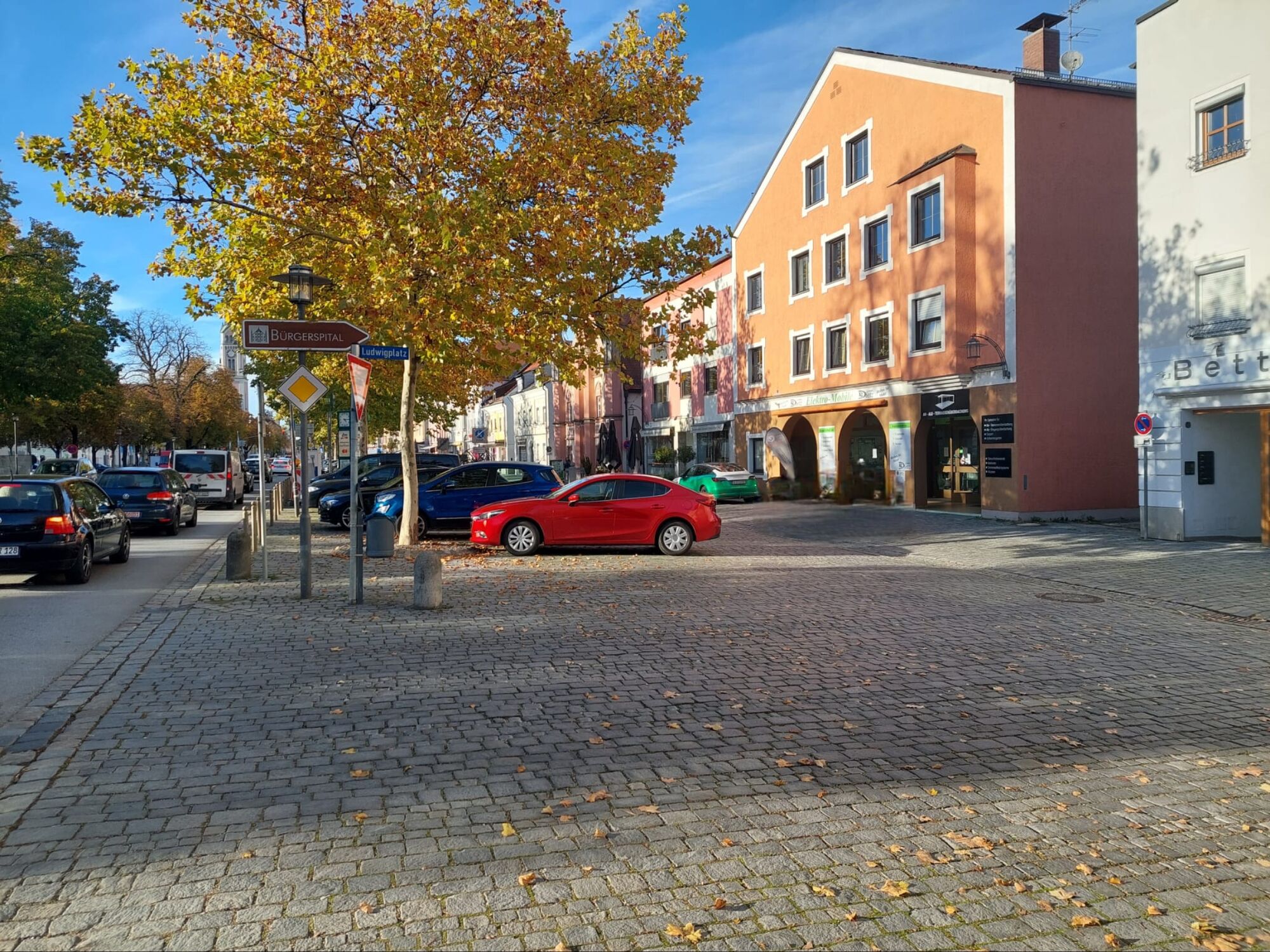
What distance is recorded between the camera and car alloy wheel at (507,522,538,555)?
16.4m

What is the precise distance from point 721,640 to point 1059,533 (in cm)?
1364

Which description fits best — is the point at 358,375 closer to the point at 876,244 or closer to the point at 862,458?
the point at 876,244

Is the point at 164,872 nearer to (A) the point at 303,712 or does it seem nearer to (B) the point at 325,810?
(B) the point at 325,810

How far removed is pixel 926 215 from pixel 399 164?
1505 centimetres

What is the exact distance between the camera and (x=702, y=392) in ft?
138

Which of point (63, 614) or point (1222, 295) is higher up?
point (1222, 295)

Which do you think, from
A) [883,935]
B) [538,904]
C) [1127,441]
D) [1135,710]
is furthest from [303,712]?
[1127,441]

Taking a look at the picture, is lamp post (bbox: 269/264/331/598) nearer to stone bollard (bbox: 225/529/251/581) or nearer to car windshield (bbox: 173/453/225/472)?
stone bollard (bbox: 225/529/251/581)

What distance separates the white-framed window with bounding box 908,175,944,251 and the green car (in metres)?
9.20

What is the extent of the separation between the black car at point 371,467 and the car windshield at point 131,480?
11.6 ft

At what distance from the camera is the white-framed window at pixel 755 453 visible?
35.8 m

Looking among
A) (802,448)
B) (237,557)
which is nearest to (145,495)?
(237,557)

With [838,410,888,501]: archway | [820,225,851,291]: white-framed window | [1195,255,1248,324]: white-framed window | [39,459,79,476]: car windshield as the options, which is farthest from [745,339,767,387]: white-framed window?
[39,459,79,476]: car windshield

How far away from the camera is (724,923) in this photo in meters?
3.45
